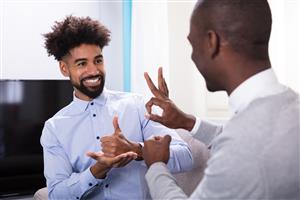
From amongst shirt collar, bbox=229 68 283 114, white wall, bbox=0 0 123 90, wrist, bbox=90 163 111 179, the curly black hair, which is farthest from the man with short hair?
white wall, bbox=0 0 123 90

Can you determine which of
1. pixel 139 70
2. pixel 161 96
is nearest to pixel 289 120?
pixel 161 96

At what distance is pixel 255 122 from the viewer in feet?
2.71

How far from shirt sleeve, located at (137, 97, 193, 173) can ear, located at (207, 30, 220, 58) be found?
0.72 m

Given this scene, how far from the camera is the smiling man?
1610 millimetres

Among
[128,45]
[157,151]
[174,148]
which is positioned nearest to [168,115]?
[157,151]

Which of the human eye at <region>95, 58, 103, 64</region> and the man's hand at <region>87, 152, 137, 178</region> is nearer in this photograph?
the man's hand at <region>87, 152, 137, 178</region>

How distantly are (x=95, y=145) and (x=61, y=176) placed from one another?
7.8 inches

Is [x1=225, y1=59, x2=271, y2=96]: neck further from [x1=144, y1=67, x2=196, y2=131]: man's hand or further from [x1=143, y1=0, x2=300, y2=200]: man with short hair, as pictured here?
[x1=144, y1=67, x2=196, y2=131]: man's hand

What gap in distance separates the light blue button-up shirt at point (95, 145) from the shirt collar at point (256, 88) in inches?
27.0

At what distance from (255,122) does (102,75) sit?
1.01 m

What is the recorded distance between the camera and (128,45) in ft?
10.4

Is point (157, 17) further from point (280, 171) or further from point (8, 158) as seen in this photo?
point (280, 171)

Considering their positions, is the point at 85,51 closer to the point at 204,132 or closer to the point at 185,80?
the point at 204,132

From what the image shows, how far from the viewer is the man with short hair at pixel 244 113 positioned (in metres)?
0.81
